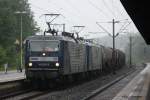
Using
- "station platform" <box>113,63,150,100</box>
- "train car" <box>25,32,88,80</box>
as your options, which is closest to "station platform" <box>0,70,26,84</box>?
"train car" <box>25,32,88,80</box>

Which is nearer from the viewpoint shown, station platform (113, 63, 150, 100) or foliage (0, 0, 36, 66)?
station platform (113, 63, 150, 100)

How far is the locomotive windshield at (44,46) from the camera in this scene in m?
25.5

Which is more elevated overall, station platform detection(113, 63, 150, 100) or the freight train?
the freight train

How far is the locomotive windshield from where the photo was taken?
83.7ft

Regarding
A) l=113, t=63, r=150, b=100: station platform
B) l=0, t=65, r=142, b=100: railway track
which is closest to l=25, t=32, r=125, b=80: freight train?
l=0, t=65, r=142, b=100: railway track

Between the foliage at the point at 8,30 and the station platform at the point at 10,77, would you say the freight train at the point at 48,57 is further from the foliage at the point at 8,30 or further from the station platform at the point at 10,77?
the foliage at the point at 8,30

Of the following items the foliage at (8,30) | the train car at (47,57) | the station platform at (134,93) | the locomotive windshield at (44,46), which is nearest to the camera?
the station platform at (134,93)

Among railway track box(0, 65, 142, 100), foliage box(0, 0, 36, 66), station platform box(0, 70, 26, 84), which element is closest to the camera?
railway track box(0, 65, 142, 100)

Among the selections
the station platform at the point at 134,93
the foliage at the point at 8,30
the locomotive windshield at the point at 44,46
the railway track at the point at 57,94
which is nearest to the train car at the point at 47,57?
the locomotive windshield at the point at 44,46

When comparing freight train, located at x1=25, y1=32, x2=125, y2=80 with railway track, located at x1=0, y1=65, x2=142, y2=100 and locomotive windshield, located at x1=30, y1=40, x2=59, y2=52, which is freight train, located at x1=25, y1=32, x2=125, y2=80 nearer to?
locomotive windshield, located at x1=30, y1=40, x2=59, y2=52

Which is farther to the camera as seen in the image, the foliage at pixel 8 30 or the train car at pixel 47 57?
the foliage at pixel 8 30

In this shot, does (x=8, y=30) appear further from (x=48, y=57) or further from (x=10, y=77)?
(x=48, y=57)

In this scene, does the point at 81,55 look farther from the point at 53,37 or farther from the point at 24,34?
the point at 24,34

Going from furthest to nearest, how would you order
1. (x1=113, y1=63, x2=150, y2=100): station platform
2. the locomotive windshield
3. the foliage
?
the foliage < the locomotive windshield < (x1=113, y1=63, x2=150, y2=100): station platform
